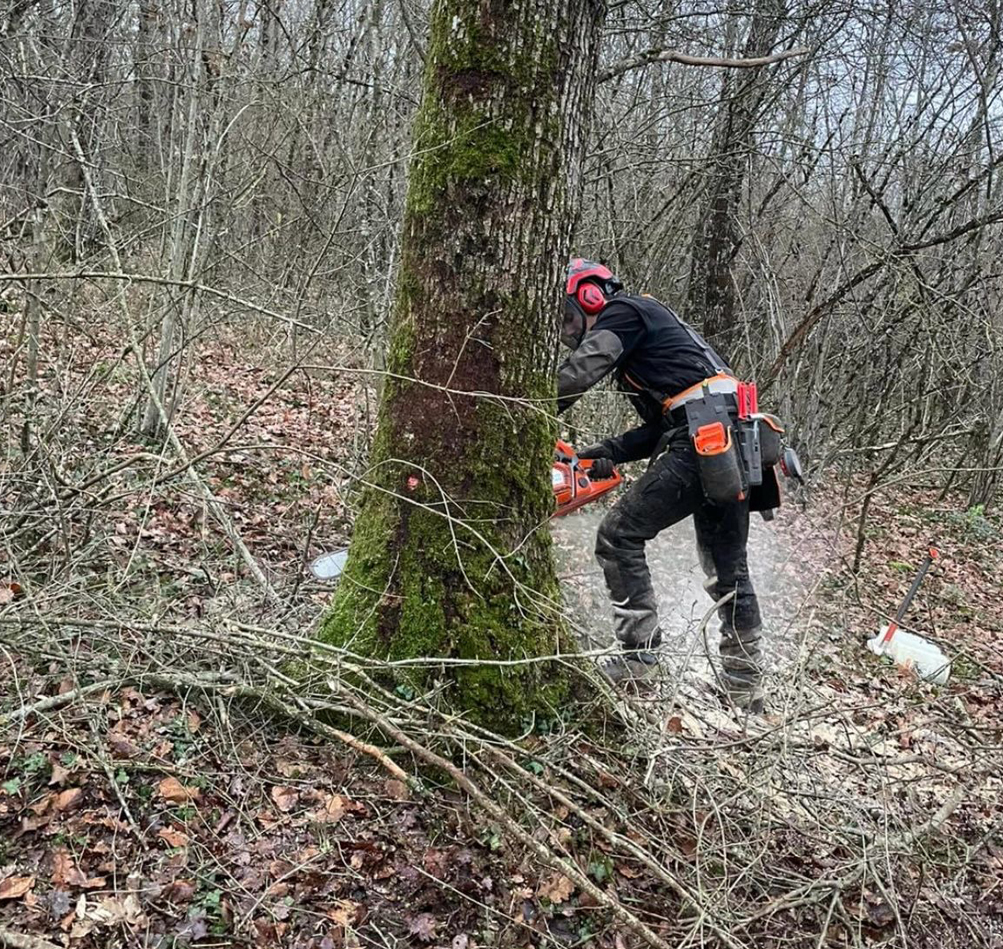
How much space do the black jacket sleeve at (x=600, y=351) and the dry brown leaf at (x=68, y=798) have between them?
2.34 metres

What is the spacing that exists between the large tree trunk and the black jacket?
0.88m

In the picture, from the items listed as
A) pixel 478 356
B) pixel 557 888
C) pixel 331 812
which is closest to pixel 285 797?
pixel 331 812

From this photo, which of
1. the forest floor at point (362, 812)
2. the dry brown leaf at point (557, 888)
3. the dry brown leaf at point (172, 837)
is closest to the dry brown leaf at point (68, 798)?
the forest floor at point (362, 812)

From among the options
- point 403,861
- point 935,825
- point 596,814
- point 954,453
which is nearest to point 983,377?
point 954,453

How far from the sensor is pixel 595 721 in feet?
10.1

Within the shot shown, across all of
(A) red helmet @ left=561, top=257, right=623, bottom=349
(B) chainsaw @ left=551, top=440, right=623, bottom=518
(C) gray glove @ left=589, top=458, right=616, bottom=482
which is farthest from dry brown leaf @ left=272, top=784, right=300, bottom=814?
(A) red helmet @ left=561, top=257, right=623, bottom=349

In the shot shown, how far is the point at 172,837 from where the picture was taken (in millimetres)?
2338

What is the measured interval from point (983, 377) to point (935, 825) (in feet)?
27.6

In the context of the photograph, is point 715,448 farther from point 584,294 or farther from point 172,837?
point 172,837

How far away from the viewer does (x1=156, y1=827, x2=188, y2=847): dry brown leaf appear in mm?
2326

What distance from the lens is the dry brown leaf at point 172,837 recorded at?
7.63ft

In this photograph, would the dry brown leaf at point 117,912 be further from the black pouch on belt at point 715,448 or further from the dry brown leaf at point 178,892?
the black pouch on belt at point 715,448

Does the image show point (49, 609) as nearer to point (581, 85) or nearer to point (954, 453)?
point (581, 85)

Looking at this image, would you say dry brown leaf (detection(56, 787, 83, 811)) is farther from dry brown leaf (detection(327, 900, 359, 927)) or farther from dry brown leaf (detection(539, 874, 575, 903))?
dry brown leaf (detection(539, 874, 575, 903))
